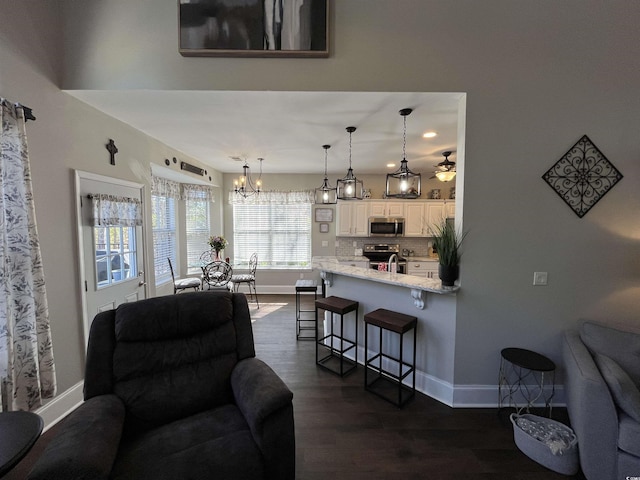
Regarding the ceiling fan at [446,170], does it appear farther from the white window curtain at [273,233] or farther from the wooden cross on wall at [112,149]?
the wooden cross on wall at [112,149]

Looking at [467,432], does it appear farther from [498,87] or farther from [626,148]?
[498,87]

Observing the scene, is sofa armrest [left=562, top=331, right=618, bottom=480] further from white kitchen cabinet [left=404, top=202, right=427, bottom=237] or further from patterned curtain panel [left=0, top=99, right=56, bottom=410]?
white kitchen cabinet [left=404, top=202, right=427, bottom=237]

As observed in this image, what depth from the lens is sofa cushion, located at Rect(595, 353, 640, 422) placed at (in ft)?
4.91

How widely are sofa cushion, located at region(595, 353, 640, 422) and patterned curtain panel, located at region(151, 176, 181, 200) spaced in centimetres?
537

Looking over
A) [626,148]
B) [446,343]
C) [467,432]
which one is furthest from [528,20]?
[467,432]

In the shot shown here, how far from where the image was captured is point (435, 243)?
7.64ft

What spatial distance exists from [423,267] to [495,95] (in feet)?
12.0

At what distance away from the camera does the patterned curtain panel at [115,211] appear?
2.48 metres

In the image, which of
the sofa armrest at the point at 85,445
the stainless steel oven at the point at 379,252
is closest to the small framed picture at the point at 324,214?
the stainless steel oven at the point at 379,252

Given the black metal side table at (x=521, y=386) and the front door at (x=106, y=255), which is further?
the front door at (x=106, y=255)

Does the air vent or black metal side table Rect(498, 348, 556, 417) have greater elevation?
the air vent

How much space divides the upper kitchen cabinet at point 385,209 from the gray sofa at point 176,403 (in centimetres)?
409

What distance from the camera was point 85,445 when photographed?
1.07 metres

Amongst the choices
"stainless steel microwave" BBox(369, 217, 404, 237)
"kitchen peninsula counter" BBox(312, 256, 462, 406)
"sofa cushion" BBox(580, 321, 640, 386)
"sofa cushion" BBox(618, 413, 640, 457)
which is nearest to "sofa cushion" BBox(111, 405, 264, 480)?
"kitchen peninsula counter" BBox(312, 256, 462, 406)
